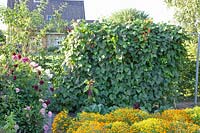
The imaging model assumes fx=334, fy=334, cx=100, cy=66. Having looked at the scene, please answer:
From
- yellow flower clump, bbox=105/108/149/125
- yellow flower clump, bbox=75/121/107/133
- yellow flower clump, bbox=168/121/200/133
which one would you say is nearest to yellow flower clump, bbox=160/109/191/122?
yellow flower clump, bbox=105/108/149/125

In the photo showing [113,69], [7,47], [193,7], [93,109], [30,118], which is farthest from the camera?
[193,7]

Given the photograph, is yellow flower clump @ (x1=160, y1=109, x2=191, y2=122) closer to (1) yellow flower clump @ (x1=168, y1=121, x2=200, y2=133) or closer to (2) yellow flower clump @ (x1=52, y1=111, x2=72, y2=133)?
(1) yellow flower clump @ (x1=168, y1=121, x2=200, y2=133)

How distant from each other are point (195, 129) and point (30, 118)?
2164 mm

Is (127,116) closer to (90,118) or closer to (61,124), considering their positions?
(90,118)

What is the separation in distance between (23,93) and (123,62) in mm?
1673

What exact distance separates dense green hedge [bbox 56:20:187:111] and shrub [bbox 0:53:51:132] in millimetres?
937

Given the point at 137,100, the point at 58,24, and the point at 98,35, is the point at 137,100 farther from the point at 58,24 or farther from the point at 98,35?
the point at 58,24

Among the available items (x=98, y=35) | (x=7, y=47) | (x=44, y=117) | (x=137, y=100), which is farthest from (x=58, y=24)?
(x=44, y=117)

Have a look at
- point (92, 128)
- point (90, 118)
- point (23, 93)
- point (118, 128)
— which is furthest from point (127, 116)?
point (23, 93)

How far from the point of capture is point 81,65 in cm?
527

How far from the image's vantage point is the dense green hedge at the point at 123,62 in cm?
516

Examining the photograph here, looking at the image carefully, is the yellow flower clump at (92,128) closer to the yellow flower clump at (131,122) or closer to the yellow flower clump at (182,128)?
the yellow flower clump at (131,122)

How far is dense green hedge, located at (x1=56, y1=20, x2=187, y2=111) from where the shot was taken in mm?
5156

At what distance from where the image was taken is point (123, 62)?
5191mm
